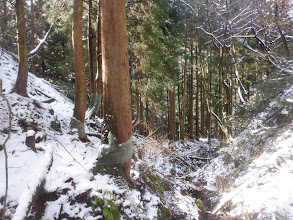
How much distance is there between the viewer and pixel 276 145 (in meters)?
4.59

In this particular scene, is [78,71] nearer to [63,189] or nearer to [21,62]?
[21,62]

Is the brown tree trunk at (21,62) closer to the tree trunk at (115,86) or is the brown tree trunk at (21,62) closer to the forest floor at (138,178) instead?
the forest floor at (138,178)

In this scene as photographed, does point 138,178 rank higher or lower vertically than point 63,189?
lower

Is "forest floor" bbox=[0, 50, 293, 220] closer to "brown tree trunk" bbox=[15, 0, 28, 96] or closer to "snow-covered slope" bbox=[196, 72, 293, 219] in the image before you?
"snow-covered slope" bbox=[196, 72, 293, 219]

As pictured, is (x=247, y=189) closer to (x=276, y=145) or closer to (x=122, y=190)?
(x=276, y=145)

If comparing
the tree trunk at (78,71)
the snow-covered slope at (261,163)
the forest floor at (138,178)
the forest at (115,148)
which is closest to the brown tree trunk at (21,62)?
the forest at (115,148)

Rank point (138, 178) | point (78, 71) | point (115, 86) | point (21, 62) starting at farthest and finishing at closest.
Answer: point (78, 71), point (21, 62), point (138, 178), point (115, 86)

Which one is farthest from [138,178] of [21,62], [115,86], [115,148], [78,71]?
[21,62]

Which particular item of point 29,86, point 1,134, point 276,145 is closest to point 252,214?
point 276,145

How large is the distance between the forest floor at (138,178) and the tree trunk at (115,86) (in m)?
0.50

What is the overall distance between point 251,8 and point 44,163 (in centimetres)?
913

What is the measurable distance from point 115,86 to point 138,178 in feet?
7.06

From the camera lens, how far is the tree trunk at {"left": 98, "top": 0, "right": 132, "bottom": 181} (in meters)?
3.54

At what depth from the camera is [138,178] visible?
4.27 m
